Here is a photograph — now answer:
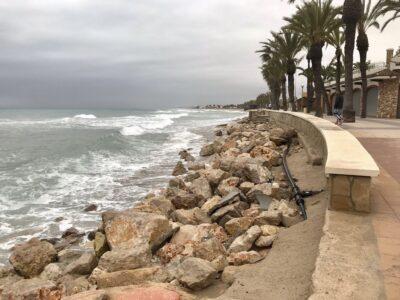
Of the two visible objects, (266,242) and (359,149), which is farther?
(359,149)

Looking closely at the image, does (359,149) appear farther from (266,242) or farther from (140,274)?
(140,274)

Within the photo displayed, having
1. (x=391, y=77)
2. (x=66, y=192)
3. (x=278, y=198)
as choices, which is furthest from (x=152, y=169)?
(x=391, y=77)

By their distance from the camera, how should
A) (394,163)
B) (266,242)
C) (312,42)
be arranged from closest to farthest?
(266,242) → (394,163) → (312,42)

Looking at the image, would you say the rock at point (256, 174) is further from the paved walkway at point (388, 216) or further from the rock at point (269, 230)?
the rock at point (269, 230)

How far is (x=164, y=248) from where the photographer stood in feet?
20.2

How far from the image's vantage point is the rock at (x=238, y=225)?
6336 millimetres

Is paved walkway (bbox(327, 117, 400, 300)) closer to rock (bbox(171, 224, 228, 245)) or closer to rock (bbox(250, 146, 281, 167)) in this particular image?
rock (bbox(171, 224, 228, 245))

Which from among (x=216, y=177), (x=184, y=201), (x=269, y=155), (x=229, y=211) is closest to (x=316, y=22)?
(x=269, y=155)

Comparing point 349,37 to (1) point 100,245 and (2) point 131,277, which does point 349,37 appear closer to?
(1) point 100,245

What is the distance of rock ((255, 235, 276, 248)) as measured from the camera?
5.41 meters

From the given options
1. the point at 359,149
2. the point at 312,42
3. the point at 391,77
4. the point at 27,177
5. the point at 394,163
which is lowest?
the point at 27,177

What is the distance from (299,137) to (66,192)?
811 cm

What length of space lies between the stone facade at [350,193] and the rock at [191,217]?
124 inches

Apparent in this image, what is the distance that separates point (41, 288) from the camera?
4949 millimetres
